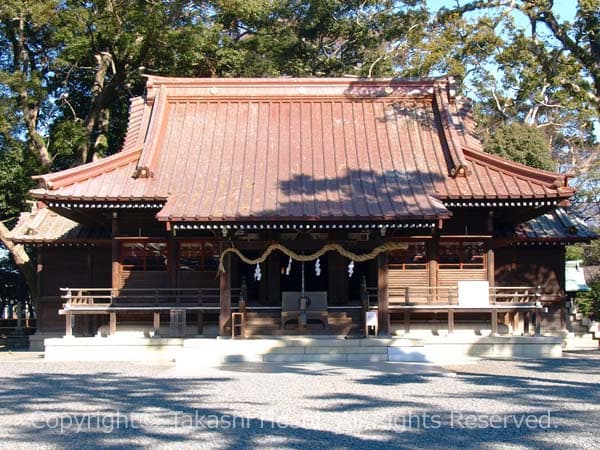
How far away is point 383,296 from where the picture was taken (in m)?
17.5

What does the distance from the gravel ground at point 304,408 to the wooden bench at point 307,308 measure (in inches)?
112

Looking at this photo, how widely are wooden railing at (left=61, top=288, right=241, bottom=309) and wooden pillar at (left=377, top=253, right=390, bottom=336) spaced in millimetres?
3956

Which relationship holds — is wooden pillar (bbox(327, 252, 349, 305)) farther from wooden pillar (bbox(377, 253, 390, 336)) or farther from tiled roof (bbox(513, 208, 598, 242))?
tiled roof (bbox(513, 208, 598, 242))

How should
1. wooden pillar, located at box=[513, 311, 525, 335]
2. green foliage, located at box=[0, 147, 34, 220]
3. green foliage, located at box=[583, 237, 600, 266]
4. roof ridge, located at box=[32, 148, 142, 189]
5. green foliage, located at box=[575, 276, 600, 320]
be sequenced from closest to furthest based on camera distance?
roof ridge, located at box=[32, 148, 142, 189]
wooden pillar, located at box=[513, 311, 525, 335]
green foliage, located at box=[575, 276, 600, 320]
green foliage, located at box=[0, 147, 34, 220]
green foliage, located at box=[583, 237, 600, 266]

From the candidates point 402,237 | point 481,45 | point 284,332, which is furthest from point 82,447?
point 481,45

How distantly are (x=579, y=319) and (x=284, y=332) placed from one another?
12551 millimetres

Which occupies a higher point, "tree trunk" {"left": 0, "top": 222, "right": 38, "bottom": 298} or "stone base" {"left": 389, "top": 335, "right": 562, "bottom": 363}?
"tree trunk" {"left": 0, "top": 222, "right": 38, "bottom": 298}

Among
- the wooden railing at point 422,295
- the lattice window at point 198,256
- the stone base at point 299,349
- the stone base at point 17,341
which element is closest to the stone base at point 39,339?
the stone base at point 17,341

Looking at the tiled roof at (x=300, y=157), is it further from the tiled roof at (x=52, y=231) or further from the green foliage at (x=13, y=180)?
the green foliage at (x=13, y=180)

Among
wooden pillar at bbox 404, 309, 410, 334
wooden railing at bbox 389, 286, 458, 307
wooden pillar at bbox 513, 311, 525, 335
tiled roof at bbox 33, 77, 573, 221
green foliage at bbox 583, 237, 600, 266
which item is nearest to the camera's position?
tiled roof at bbox 33, 77, 573, 221

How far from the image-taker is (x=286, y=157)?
19875mm

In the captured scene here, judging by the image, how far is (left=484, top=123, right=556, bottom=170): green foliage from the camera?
27844 mm

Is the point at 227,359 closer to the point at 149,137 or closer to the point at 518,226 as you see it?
the point at 149,137

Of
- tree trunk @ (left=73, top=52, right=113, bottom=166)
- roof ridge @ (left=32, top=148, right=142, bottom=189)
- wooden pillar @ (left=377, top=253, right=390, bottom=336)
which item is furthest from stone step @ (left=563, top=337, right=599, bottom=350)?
tree trunk @ (left=73, top=52, right=113, bottom=166)
